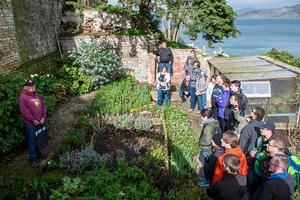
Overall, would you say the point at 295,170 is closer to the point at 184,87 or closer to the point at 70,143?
the point at 70,143

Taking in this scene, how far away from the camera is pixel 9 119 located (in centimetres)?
494

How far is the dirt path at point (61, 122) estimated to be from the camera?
16.6ft

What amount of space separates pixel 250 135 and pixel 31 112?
15.0 feet

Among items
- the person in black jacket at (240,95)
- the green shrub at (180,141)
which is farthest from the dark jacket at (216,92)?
the green shrub at (180,141)

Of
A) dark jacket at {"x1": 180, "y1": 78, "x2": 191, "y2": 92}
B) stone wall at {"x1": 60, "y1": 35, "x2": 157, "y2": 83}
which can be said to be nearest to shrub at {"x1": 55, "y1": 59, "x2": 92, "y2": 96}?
stone wall at {"x1": 60, "y1": 35, "x2": 157, "y2": 83}

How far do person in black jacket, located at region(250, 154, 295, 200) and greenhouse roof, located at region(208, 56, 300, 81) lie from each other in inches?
171

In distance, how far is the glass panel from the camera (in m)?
6.82

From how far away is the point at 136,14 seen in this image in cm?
1152

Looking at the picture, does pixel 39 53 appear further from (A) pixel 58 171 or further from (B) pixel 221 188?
(B) pixel 221 188

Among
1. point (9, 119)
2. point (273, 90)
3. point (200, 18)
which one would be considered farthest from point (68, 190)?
point (200, 18)

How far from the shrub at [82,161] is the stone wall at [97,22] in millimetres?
8089

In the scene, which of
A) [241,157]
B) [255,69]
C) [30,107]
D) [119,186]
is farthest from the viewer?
[255,69]

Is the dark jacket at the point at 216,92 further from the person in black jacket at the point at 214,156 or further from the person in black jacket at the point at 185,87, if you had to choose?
the person in black jacket at the point at 214,156

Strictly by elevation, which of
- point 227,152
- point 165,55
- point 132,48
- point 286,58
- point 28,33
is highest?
point 28,33
